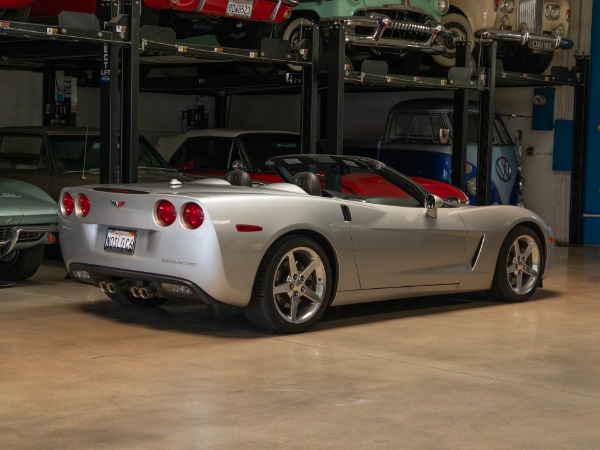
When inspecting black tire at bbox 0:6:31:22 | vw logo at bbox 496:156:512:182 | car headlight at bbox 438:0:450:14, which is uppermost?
car headlight at bbox 438:0:450:14

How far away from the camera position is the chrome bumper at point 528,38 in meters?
12.7

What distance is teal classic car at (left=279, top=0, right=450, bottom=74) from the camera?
10977 mm

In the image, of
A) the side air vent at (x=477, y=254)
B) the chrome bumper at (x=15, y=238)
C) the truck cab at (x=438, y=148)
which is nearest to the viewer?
the side air vent at (x=477, y=254)

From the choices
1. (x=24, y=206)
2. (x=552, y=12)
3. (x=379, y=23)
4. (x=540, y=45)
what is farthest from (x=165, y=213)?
(x=552, y=12)

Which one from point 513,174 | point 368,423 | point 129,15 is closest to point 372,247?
point 368,423

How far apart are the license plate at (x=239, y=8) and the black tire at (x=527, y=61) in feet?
17.2

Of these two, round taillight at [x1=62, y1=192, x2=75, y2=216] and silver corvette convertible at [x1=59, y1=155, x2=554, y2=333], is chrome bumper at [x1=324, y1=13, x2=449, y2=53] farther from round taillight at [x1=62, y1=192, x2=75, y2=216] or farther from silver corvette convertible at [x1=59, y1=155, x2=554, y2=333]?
round taillight at [x1=62, y1=192, x2=75, y2=216]

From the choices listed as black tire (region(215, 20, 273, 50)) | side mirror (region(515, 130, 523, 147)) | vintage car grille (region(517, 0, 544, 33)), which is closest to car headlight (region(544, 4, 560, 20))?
vintage car grille (region(517, 0, 544, 33))

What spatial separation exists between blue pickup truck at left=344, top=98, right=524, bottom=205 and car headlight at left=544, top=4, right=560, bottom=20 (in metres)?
1.47

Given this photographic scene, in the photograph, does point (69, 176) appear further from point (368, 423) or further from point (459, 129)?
point (368, 423)

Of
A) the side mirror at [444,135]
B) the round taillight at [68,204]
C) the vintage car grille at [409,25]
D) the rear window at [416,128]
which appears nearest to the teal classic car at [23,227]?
the round taillight at [68,204]

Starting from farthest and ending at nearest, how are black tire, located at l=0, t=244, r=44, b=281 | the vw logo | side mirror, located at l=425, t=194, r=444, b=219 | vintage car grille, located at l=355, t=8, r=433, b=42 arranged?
the vw logo < vintage car grille, located at l=355, t=8, r=433, b=42 < black tire, located at l=0, t=244, r=44, b=281 < side mirror, located at l=425, t=194, r=444, b=219

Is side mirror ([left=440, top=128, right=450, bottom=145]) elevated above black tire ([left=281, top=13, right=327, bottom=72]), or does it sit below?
below

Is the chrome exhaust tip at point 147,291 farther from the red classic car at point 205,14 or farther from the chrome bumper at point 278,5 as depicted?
the chrome bumper at point 278,5
